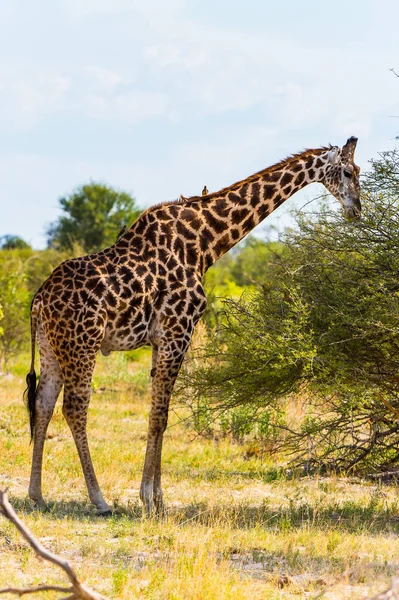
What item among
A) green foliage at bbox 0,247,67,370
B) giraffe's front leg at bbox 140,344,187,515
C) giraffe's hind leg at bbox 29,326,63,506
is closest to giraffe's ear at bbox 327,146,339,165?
giraffe's front leg at bbox 140,344,187,515

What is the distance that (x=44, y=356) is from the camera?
786 cm

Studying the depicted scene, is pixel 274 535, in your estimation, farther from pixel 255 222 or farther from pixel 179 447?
pixel 179 447

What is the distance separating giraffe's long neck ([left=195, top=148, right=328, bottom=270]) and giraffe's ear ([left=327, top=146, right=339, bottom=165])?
42 millimetres

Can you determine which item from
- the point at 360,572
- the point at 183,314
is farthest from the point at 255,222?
the point at 360,572

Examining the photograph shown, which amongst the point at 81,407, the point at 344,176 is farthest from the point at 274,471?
the point at 344,176

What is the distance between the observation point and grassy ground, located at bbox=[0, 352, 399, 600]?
513 cm

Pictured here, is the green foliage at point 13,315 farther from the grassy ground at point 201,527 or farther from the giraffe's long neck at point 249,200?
the giraffe's long neck at point 249,200

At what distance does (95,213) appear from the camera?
36.7 m

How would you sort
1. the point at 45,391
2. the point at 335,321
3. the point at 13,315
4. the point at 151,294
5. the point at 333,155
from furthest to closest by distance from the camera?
the point at 13,315 → the point at 333,155 → the point at 45,391 → the point at 151,294 → the point at 335,321

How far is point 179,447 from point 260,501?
10.2 ft

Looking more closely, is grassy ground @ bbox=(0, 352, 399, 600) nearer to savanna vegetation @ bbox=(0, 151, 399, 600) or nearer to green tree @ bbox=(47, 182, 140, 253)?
savanna vegetation @ bbox=(0, 151, 399, 600)

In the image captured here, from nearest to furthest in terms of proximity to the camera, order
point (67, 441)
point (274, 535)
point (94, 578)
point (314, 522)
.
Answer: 1. point (94, 578)
2. point (274, 535)
3. point (314, 522)
4. point (67, 441)

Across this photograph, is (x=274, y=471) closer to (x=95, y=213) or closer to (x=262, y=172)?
(x=262, y=172)

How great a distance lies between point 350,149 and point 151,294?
2.55m
